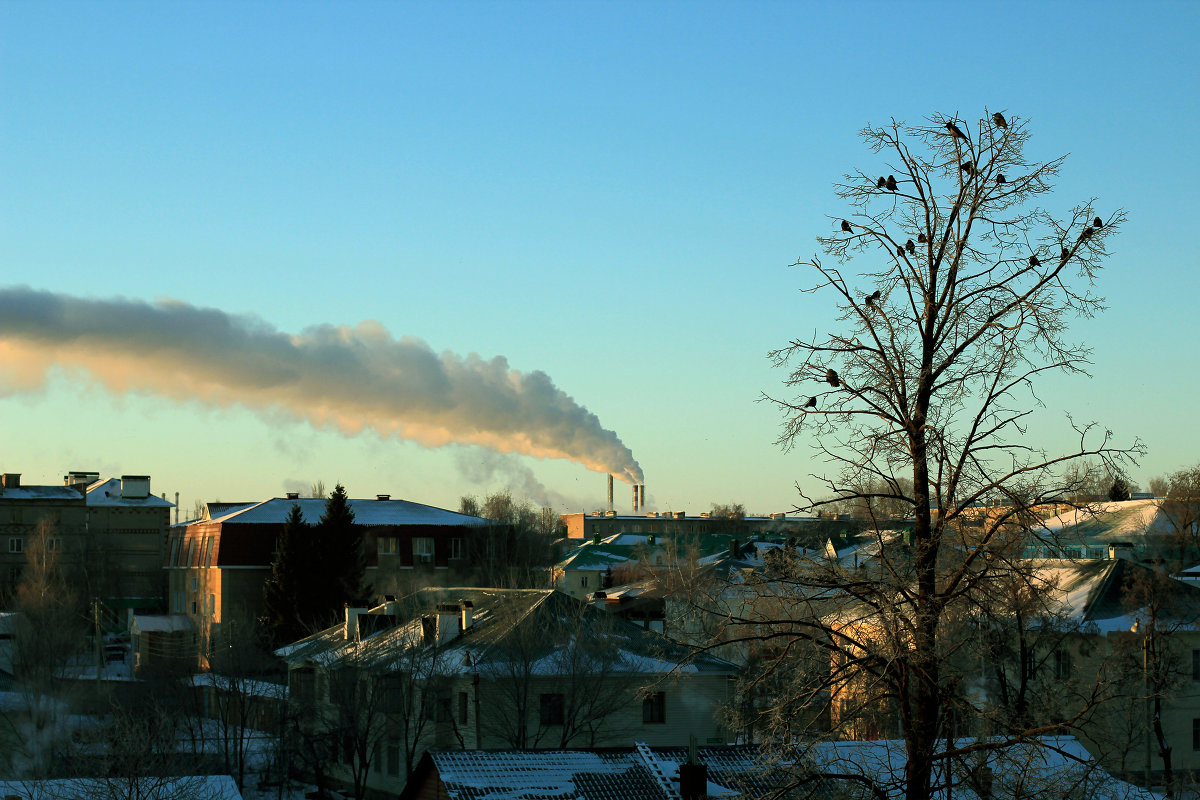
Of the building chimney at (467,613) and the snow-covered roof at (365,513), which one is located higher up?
the snow-covered roof at (365,513)

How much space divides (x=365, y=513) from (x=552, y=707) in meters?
46.9

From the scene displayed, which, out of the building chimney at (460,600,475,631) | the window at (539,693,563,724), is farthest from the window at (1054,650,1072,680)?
the building chimney at (460,600,475,631)

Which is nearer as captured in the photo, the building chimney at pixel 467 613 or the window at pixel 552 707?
the window at pixel 552 707

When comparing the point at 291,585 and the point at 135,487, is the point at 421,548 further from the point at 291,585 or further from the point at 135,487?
the point at 135,487

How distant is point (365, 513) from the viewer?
83688 mm

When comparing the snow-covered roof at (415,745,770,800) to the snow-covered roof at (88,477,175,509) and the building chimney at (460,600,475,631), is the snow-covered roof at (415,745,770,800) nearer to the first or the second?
the building chimney at (460,600,475,631)

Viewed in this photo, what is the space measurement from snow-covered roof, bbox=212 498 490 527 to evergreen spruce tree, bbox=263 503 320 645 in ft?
33.0

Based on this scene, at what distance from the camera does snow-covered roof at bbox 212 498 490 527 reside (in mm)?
79375

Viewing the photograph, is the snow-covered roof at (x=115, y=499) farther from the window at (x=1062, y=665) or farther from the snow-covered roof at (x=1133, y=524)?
the window at (x=1062, y=665)

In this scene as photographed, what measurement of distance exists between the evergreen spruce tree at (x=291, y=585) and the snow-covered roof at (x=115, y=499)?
98.5 ft

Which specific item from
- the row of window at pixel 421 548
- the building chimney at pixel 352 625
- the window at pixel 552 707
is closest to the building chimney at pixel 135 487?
the row of window at pixel 421 548

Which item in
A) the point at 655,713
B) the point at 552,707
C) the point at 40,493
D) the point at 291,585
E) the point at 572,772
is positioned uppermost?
the point at 40,493

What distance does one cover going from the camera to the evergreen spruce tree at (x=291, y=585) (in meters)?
66.4

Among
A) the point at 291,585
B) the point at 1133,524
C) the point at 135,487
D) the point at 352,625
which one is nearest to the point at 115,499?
the point at 135,487
